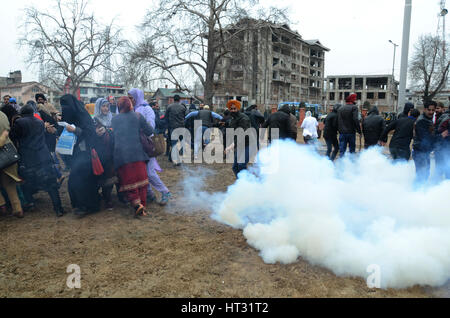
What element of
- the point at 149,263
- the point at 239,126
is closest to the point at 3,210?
the point at 149,263

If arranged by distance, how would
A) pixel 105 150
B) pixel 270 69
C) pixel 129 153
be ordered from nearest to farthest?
pixel 129 153 → pixel 105 150 → pixel 270 69

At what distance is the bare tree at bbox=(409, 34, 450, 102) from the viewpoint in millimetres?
35812

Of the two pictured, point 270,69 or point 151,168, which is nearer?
point 151,168

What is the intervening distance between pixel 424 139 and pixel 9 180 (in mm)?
7604

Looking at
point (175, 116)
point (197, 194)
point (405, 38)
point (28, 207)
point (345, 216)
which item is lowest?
point (197, 194)

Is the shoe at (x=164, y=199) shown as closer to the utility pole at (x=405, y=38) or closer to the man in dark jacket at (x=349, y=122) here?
the man in dark jacket at (x=349, y=122)

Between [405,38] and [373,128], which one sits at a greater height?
[405,38]

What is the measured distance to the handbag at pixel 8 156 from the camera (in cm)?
480

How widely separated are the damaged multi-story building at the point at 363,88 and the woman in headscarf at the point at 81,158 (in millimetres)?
82476

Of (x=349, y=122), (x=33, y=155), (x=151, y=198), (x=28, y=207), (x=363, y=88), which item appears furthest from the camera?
(x=363, y=88)

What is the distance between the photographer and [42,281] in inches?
127

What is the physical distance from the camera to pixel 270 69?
2367 inches

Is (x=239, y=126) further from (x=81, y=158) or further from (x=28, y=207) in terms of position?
(x=28, y=207)

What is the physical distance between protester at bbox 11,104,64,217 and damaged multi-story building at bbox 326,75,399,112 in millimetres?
82730
